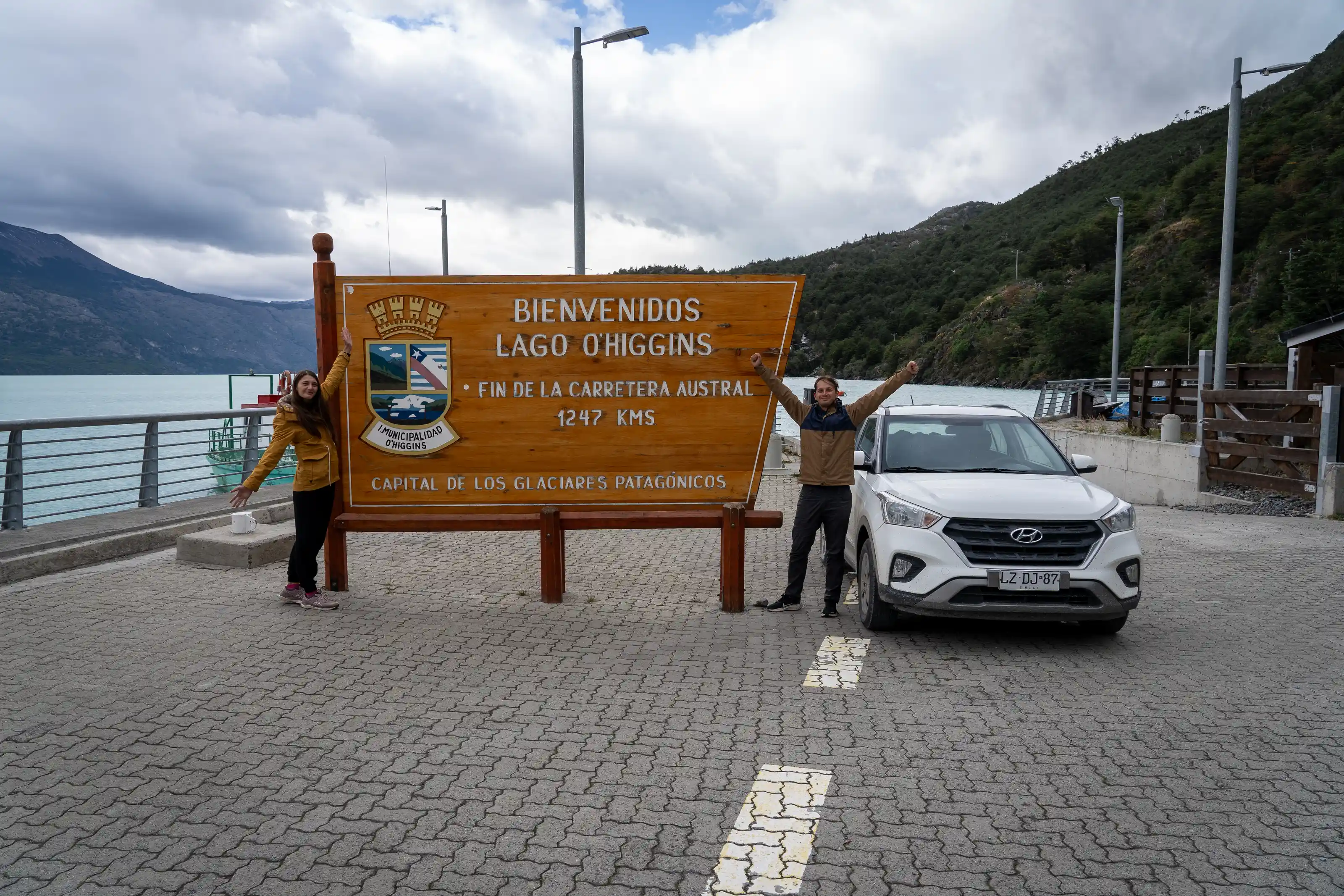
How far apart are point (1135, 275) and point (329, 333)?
3371 inches

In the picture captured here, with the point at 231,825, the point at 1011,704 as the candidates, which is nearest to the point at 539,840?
the point at 231,825

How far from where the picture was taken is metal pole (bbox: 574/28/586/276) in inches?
635

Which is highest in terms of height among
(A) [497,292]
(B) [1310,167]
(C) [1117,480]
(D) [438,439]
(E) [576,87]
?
(B) [1310,167]

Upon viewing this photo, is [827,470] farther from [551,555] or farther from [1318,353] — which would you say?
[1318,353]

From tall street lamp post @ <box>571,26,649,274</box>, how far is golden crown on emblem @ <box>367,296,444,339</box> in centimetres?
842

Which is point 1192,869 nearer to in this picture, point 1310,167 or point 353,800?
point 353,800

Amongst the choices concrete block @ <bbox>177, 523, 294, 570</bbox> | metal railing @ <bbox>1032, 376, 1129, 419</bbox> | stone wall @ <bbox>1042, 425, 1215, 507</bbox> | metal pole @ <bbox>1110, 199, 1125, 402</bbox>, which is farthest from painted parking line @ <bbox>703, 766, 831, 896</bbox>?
metal pole @ <bbox>1110, 199, 1125, 402</bbox>

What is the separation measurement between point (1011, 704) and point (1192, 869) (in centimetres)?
192

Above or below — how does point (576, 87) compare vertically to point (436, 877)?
above

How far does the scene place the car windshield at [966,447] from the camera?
7758mm

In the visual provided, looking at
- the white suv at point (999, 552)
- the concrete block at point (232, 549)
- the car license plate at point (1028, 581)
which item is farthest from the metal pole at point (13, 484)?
the car license plate at point (1028, 581)

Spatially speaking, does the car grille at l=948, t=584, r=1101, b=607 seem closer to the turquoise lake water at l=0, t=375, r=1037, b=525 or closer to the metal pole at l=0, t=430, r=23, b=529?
the turquoise lake water at l=0, t=375, r=1037, b=525

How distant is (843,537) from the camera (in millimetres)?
7613

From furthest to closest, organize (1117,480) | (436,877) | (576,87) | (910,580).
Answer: (1117,480)
(576,87)
(910,580)
(436,877)
